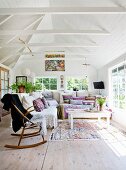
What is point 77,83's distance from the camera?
32.8 feet

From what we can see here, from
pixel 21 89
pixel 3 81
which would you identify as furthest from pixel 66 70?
pixel 21 89

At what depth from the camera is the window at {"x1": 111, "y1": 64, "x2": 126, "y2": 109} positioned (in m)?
6.17

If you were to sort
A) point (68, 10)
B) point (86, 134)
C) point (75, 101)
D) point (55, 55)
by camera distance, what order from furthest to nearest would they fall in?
point (55, 55)
point (75, 101)
point (86, 134)
point (68, 10)

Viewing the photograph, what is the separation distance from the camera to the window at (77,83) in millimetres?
9977

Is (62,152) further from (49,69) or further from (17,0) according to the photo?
(49,69)

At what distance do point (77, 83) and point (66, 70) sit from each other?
2.80 ft

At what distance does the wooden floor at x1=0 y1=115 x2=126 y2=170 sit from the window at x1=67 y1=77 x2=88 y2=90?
594 cm

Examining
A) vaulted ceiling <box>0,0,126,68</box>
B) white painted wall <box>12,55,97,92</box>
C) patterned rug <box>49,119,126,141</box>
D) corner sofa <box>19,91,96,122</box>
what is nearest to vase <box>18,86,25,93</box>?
corner sofa <box>19,91,96,122</box>

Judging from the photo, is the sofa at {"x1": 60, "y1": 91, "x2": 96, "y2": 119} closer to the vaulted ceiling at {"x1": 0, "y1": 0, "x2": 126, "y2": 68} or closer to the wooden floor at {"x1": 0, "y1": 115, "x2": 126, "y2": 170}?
the vaulted ceiling at {"x1": 0, "y1": 0, "x2": 126, "y2": 68}

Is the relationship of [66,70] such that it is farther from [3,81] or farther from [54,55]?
[3,81]

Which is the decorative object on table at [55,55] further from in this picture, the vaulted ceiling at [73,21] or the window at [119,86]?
the window at [119,86]

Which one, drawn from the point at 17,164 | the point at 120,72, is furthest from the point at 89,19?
the point at 17,164

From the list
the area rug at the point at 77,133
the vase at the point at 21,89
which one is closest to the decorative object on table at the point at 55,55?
the vase at the point at 21,89

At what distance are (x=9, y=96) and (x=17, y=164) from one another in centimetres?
149
